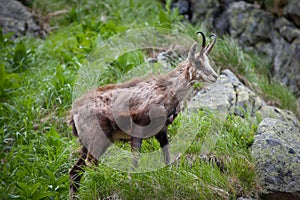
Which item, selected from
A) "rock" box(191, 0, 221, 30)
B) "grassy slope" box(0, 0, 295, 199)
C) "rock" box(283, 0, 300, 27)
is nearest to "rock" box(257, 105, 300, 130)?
"grassy slope" box(0, 0, 295, 199)

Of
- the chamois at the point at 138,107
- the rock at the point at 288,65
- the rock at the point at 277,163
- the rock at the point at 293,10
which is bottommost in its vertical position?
the rock at the point at 288,65

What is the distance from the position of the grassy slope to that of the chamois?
40cm

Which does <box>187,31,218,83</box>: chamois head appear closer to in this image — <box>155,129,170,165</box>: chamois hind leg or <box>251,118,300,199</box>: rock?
<box>155,129,170,165</box>: chamois hind leg

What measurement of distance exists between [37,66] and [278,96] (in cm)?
351

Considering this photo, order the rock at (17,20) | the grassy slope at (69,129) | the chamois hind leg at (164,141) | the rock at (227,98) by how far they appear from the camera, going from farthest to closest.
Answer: the rock at (17,20) → the rock at (227,98) → the grassy slope at (69,129) → the chamois hind leg at (164,141)

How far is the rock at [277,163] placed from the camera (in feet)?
14.9

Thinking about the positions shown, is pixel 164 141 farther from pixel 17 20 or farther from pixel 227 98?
pixel 17 20

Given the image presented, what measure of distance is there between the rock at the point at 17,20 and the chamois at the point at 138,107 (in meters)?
4.68

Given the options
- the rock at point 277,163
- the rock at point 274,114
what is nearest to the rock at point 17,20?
the rock at point 274,114

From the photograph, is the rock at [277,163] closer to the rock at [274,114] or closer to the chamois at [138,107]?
the rock at [274,114]

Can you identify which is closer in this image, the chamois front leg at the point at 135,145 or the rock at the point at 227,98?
the chamois front leg at the point at 135,145

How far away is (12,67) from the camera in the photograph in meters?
7.02

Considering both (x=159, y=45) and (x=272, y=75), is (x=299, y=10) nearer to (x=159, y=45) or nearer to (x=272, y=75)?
(x=272, y=75)

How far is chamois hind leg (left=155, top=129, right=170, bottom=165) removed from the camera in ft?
12.5
